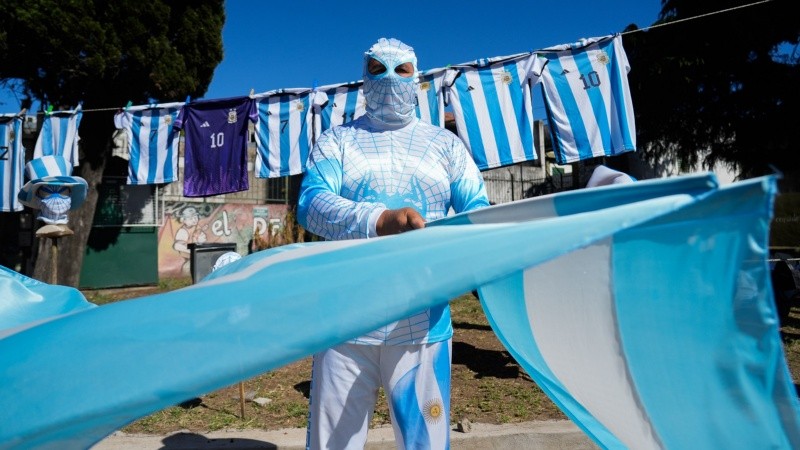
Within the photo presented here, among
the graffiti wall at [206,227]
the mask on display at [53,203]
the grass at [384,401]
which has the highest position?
the mask on display at [53,203]

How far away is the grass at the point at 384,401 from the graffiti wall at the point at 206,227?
8626 mm

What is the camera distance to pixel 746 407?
1.10 m

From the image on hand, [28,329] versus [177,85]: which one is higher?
[177,85]

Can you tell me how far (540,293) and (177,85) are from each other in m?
10.9

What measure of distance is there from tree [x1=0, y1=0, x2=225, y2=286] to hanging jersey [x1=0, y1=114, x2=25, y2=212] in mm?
1442

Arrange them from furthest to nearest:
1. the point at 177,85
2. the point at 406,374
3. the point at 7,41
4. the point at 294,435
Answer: the point at 177,85 < the point at 7,41 < the point at 294,435 < the point at 406,374

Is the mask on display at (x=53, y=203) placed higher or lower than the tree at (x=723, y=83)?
lower

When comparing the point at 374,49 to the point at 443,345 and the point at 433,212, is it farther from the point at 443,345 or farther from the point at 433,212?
the point at 443,345

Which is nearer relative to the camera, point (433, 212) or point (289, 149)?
point (433, 212)

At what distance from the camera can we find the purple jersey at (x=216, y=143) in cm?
756

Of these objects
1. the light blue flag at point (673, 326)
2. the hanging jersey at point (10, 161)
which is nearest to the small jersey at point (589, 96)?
the light blue flag at point (673, 326)

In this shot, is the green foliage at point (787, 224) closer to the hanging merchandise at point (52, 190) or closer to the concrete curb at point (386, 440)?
the concrete curb at point (386, 440)

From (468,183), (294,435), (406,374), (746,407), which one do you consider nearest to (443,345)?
(406,374)

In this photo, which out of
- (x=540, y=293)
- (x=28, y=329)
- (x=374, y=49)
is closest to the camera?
(x=28, y=329)
